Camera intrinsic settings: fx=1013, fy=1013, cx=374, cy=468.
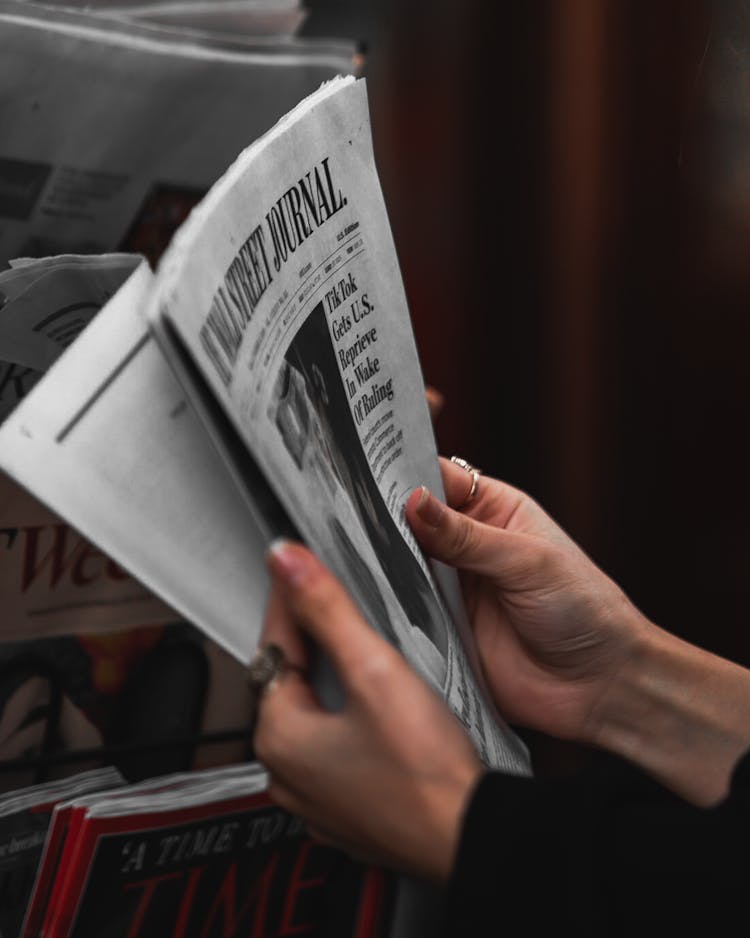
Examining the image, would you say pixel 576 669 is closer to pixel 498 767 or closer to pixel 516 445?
pixel 498 767

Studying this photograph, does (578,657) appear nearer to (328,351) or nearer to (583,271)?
(328,351)

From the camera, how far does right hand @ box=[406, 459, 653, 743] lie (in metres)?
0.49

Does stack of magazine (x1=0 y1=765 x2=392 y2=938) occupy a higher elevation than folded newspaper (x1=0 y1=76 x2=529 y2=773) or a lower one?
lower

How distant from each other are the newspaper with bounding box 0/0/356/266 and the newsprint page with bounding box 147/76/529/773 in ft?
0.43

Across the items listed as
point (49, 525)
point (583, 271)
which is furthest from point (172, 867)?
point (583, 271)

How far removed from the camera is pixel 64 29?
46 cm

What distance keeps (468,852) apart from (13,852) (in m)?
0.24

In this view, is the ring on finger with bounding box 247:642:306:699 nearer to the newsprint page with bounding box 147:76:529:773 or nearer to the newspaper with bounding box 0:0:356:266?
the newsprint page with bounding box 147:76:529:773

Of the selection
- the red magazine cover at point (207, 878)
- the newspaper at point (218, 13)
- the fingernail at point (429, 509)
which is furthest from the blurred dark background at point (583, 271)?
the red magazine cover at point (207, 878)

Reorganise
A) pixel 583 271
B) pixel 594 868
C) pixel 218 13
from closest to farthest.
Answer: pixel 594 868 < pixel 218 13 < pixel 583 271

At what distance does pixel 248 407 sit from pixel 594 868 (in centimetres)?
18

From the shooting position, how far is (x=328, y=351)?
1.32ft

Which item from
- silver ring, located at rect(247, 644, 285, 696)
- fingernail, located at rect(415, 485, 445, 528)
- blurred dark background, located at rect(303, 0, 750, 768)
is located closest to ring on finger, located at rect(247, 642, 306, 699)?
silver ring, located at rect(247, 644, 285, 696)

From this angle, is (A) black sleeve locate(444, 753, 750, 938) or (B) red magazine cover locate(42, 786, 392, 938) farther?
(B) red magazine cover locate(42, 786, 392, 938)
